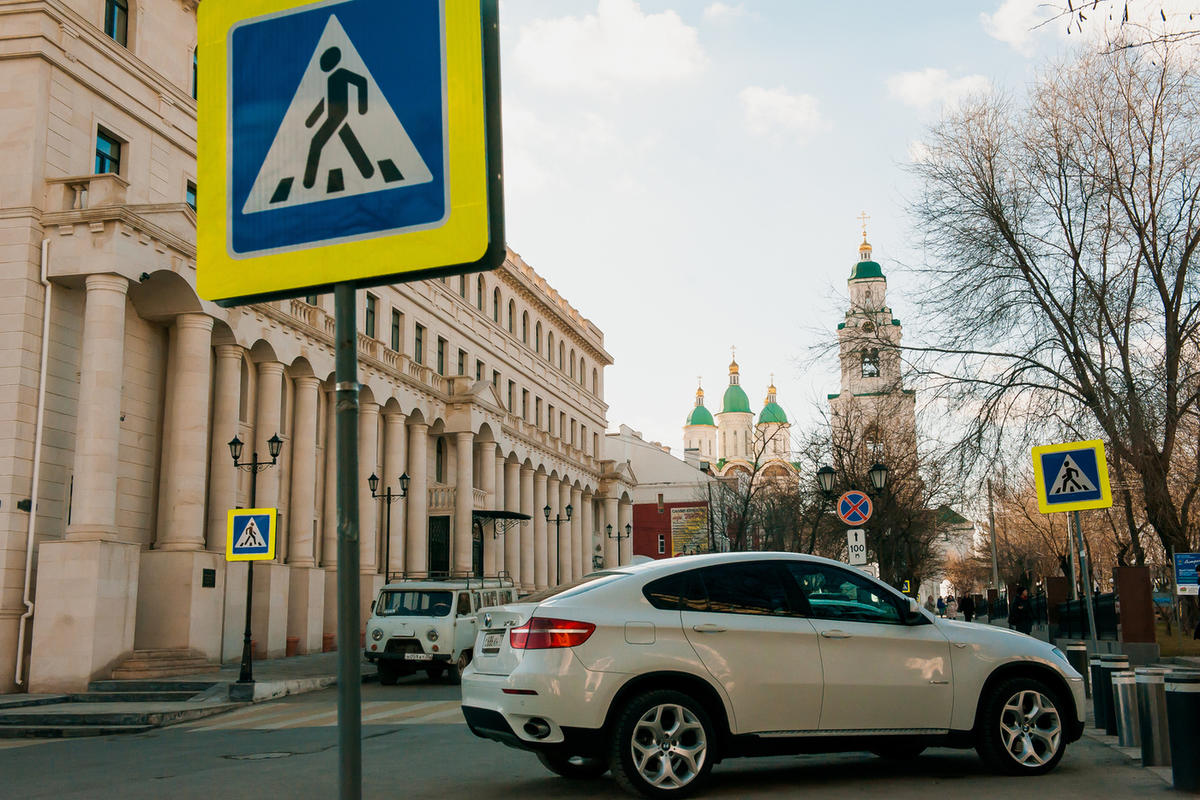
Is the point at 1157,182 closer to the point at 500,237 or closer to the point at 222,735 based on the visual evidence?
the point at 222,735

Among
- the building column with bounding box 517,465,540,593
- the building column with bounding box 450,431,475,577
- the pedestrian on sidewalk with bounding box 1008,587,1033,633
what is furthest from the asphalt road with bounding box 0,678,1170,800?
the building column with bounding box 517,465,540,593

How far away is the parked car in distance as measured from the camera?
24.0m

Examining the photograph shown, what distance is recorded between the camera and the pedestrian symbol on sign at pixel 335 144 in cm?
289

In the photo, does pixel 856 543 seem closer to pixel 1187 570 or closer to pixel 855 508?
pixel 855 508

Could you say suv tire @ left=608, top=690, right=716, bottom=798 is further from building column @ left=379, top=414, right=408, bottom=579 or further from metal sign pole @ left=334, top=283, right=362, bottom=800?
building column @ left=379, top=414, right=408, bottom=579

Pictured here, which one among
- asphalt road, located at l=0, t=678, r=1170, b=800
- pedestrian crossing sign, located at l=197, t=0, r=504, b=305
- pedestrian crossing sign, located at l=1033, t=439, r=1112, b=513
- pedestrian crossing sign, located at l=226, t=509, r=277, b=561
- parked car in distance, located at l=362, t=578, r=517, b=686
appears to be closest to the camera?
pedestrian crossing sign, located at l=197, t=0, r=504, b=305

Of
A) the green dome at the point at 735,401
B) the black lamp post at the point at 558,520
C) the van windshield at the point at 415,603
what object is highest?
the green dome at the point at 735,401

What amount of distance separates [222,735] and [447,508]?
3262cm

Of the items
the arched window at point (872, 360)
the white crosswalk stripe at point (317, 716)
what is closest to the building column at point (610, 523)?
the arched window at point (872, 360)

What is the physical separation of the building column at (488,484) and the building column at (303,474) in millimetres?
16130

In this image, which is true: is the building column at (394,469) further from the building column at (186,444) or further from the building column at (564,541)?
the building column at (564,541)

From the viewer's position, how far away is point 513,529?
185 ft

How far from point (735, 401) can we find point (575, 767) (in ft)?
545

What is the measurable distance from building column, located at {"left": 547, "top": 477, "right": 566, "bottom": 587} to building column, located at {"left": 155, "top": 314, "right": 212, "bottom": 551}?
118 feet
